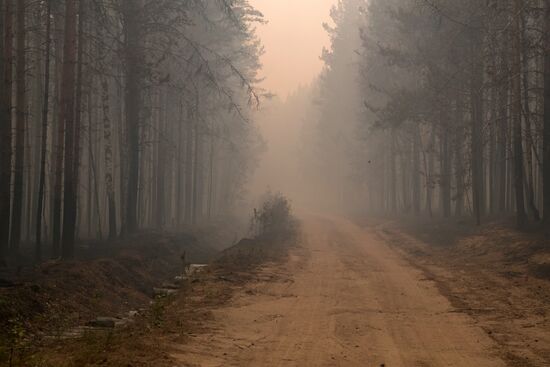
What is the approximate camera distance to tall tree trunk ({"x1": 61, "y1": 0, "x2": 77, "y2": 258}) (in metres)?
14.5

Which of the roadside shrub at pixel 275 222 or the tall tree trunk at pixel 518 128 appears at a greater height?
the tall tree trunk at pixel 518 128

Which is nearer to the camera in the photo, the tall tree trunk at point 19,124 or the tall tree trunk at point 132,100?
the tall tree trunk at point 19,124

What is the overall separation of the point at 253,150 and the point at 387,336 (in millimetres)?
53846

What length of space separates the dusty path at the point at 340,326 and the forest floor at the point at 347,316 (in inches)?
0.7

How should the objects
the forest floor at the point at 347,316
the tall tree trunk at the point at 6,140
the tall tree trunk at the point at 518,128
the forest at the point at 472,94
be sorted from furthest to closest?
1. the forest at the point at 472,94
2. the tall tree trunk at the point at 518,128
3. the tall tree trunk at the point at 6,140
4. the forest floor at the point at 347,316

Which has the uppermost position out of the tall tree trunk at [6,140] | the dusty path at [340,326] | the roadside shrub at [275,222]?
the tall tree trunk at [6,140]

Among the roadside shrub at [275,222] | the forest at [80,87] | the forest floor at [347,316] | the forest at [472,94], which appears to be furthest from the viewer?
the roadside shrub at [275,222]

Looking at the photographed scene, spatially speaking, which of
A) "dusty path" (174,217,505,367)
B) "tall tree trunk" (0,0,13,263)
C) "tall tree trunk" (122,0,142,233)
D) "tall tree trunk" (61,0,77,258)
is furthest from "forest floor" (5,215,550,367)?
"tall tree trunk" (122,0,142,233)

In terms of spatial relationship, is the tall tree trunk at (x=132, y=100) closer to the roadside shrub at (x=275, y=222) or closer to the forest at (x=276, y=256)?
the forest at (x=276, y=256)

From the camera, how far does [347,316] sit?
361 inches

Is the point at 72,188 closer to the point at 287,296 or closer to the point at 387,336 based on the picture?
the point at 287,296

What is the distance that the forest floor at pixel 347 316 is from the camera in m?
6.73

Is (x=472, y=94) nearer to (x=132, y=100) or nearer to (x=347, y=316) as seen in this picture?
(x=132, y=100)

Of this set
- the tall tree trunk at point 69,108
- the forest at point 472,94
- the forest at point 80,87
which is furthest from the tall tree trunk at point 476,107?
the tall tree trunk at point 69,108
